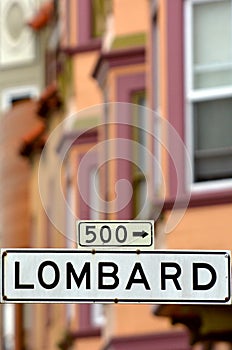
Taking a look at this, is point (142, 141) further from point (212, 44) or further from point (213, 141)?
point (212, 44)

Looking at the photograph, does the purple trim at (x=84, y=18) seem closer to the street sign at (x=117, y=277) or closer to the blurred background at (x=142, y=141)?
the blurred background at (x=142, y=141)

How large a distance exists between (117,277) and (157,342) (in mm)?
15614

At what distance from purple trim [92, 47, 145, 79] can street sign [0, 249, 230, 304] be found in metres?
17.4

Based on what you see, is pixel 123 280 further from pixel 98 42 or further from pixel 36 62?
pixel 36 62

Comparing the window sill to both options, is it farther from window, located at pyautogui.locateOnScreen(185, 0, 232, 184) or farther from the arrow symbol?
the arrow symbol

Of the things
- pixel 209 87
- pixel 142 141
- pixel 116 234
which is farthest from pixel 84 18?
pixel 116 234

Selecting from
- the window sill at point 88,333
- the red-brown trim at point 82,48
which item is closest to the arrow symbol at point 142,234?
the window sill at point 88,333

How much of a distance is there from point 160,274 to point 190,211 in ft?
36.2

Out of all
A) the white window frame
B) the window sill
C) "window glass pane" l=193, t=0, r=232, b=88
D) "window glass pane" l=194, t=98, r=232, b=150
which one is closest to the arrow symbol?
"window glass pane" l=194, t=98, r=232, b=150

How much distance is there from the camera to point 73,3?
100 ft

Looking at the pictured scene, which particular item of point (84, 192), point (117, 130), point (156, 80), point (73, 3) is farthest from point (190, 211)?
point (73, 3)

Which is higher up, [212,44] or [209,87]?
[212,44]

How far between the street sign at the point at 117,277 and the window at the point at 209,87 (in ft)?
36.3

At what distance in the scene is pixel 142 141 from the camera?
9820mm
